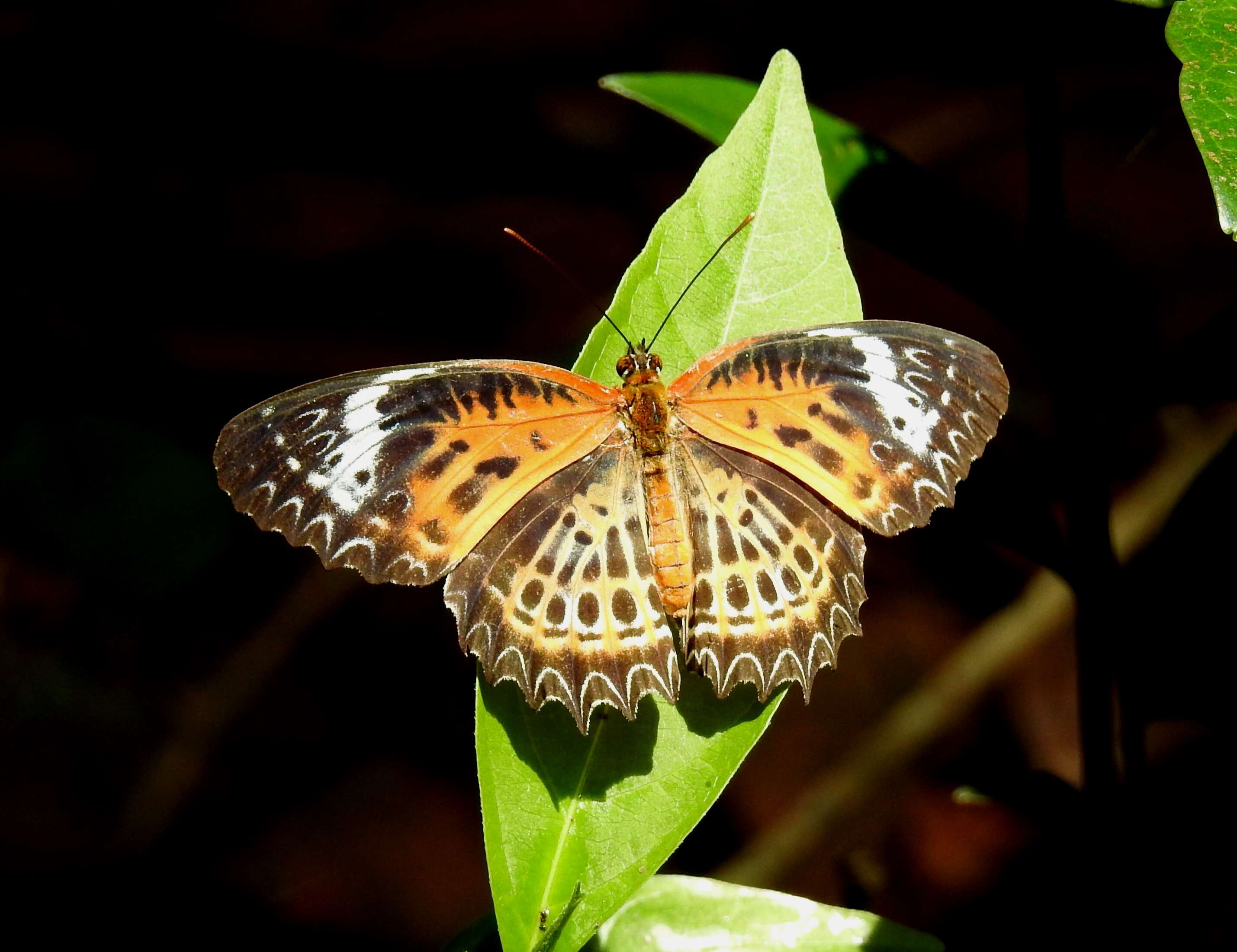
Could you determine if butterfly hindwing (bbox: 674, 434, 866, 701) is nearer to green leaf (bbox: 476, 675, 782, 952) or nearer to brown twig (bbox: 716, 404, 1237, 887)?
green leaf (bbox: 476, 675, 782, 952)

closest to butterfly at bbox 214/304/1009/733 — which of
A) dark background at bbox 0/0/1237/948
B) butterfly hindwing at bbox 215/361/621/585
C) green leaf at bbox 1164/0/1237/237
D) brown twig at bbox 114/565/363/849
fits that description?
butterfly hindwing at bbox 215/361/621/585

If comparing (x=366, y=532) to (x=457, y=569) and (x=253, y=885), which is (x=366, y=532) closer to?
(x=457, y=569)

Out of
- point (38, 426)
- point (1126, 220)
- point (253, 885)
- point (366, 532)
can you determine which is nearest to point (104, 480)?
point (38, 426)

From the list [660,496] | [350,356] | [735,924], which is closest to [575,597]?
[660,496]

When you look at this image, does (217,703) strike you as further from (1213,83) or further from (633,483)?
(1213,83)

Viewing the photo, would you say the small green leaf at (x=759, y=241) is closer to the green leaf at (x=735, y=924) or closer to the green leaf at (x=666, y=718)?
the green leaf at (x=666, y=718)
